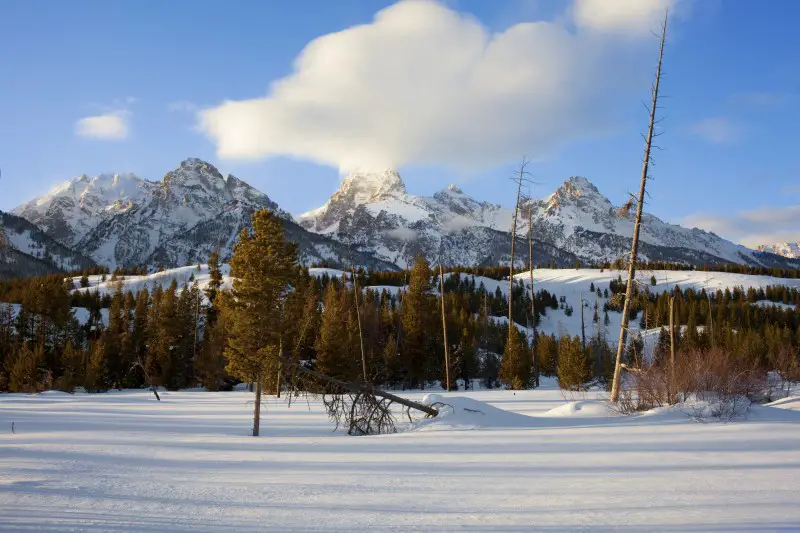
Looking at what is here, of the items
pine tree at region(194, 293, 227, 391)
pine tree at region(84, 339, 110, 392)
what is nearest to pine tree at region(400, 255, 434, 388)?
pine tree at region(194, 293, 227, 391)

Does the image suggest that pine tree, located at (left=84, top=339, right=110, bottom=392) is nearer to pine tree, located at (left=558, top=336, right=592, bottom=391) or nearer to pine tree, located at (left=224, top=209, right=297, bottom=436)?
pine tree, located at (left=224, top=209, right=297, bottom=436)

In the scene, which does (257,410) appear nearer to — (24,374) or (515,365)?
(515,365)

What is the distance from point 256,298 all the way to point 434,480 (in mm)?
12263

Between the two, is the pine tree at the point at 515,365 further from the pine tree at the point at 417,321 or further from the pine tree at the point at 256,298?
the pine tree at the point at 256,298

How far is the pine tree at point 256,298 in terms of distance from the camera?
55.8 feet

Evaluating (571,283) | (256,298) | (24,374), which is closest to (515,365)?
→ (256,298)

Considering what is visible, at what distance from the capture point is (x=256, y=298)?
17.2 m

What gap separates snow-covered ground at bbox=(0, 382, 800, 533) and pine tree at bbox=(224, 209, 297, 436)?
16.7 feet

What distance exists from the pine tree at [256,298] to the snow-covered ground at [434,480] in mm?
5081

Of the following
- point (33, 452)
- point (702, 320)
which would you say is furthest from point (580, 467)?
point (702, 320)

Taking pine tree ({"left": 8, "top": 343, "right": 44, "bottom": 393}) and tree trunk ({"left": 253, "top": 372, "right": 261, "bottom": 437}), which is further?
pine tree ({"left": 8, "top": 343, "right": 44, "bottom": 393})

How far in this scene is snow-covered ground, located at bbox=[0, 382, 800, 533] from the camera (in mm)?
4805

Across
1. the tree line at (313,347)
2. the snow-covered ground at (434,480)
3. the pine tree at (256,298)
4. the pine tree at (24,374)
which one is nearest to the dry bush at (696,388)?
the snow-covered ground at (434,480)

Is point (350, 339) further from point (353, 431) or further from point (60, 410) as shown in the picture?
point (353, 431)
